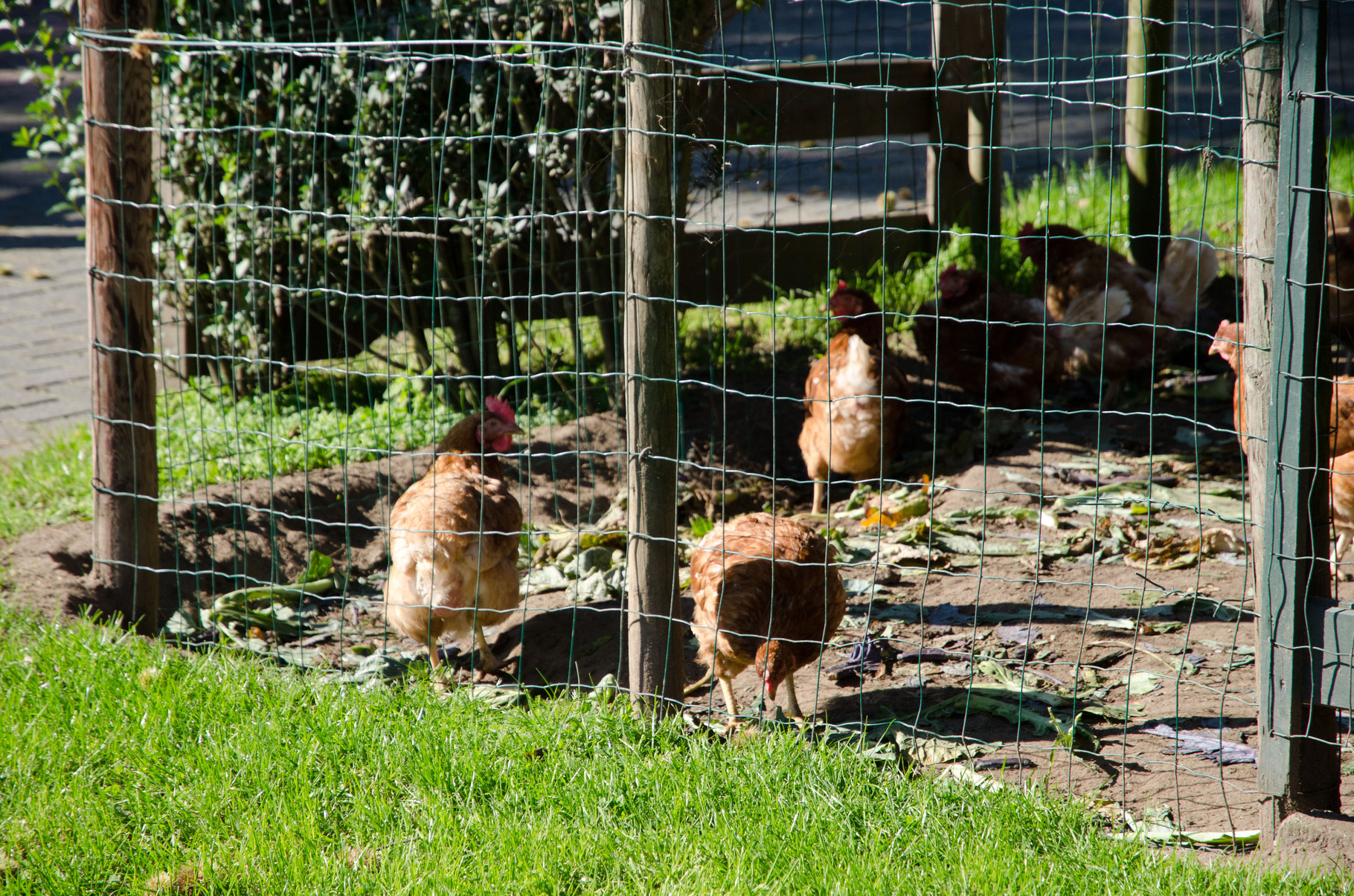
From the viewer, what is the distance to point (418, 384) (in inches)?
227

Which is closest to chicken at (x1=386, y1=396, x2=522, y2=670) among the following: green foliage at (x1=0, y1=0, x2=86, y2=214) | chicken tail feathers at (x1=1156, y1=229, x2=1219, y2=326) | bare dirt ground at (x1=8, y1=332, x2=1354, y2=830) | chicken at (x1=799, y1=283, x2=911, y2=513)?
bare dirt ground at (x1=8, y1=332, x2=1354, y2=830)

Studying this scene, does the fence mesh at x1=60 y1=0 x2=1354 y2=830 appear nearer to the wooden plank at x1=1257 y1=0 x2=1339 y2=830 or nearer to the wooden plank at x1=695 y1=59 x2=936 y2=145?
the wooden plank at x1=695 y1=59 x2=936 y2=145

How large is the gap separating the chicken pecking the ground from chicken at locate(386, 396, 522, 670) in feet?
11.8

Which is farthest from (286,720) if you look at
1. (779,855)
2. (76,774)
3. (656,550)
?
(779,855)

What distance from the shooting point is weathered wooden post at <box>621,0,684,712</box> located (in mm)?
2725

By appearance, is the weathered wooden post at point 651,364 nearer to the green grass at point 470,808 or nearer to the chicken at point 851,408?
the green grass at point 470,808

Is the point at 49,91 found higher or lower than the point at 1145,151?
higher

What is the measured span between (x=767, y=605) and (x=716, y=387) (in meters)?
0.72

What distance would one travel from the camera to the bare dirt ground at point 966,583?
292 cm

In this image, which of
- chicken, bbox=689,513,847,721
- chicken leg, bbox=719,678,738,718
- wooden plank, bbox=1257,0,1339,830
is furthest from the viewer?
chicken leg, bbox=719,678,738,718

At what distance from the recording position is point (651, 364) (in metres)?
2.88

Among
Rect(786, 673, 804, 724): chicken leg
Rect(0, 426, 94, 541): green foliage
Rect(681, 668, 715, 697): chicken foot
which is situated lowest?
Rect(681, 668, 715, 697): chicken foot

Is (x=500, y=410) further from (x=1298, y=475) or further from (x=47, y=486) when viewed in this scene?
(x=1298, y=475)

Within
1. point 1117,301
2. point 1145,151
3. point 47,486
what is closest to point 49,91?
point 47,486
